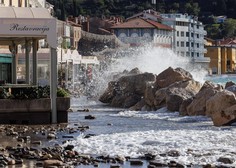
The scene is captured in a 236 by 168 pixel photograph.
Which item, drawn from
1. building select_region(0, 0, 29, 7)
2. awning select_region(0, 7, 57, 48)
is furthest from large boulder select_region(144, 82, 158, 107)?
building select_region(0, 0, 29, 7)

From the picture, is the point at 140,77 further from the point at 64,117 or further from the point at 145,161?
the point at 145,161

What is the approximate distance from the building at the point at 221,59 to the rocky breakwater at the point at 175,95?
12289cm

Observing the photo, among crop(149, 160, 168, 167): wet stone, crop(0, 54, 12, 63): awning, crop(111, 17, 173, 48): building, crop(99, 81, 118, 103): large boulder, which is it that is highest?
crop(111, 17, 173, 48): building

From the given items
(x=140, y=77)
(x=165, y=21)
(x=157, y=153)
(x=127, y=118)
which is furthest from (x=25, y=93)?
(x=165, y=21)

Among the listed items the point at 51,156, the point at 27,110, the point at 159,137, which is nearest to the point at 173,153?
the point at 51,156

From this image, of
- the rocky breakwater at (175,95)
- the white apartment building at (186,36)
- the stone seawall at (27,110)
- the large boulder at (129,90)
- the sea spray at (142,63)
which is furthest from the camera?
the white apartment building at (186,36)

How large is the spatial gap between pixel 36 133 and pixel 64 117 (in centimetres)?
530

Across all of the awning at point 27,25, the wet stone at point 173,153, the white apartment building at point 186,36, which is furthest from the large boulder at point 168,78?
the white apartment building at point 186,36

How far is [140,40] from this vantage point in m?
151

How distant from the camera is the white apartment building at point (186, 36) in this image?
546ft

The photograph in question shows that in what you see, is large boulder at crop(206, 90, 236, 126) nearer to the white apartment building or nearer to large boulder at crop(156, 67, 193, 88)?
large boulder at crop(156, 67, 193, 88)

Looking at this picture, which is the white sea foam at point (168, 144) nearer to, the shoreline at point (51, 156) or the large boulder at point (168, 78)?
the shoreline at point (51, 156)

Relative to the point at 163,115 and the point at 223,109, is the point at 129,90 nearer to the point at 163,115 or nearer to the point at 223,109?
the point at 163,115

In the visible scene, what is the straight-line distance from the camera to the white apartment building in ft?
546
